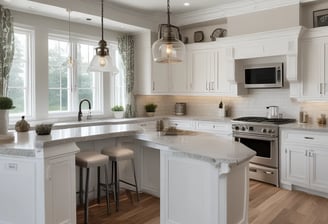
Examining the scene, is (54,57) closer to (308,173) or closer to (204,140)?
(204,140)

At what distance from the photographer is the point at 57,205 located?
9.14 ft

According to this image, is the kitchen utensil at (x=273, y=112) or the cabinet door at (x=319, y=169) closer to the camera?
the cabinet door at (x=319, y=169)

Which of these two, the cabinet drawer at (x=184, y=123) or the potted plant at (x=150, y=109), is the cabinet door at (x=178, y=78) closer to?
the potted plant at (x=150, y=109)

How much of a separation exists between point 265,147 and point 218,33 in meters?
2.57

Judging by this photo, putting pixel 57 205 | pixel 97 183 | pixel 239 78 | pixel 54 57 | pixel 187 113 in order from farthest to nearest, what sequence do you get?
pixel 187 113, pixel 239 78, pixel 54 57, pixel 97 183, pixel 57 205

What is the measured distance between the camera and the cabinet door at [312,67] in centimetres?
448

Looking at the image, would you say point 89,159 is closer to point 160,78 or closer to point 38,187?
point 38,187

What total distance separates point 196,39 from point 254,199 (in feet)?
11.9

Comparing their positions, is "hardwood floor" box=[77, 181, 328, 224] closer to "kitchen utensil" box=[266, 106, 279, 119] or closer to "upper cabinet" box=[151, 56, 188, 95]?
"kitchen utensil" box=[266, 106, 279, 119]

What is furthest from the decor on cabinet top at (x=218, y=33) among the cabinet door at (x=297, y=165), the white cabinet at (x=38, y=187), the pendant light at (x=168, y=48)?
the white cabinet at (x=38, y=187)

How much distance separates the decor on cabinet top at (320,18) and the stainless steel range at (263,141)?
1.63m

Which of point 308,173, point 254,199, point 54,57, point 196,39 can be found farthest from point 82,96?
point 308,173

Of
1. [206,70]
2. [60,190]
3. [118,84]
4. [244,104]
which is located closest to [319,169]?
[244,104]

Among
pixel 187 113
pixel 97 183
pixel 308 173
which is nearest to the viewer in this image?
pixel 97 183
